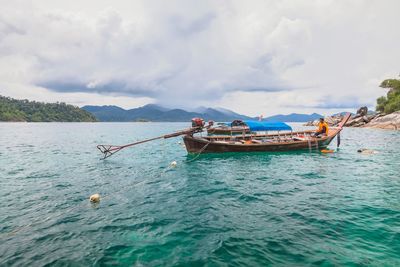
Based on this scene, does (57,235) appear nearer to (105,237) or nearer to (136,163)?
(105,237)

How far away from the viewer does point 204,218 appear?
1157cm

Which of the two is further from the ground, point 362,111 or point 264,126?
point 362,111

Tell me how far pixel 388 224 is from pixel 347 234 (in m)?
2.47

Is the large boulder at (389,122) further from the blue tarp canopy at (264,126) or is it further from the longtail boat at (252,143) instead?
the blue tarp canopy at (264,126)

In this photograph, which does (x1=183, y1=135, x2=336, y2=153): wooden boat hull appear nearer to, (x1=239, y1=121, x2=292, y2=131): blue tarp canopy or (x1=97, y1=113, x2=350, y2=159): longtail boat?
(x1=97, y1=113, x2=350, y2=159): longtail boat

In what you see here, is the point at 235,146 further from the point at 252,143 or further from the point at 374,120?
the point at 374,120

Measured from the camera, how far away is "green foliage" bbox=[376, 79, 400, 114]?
3472 inches

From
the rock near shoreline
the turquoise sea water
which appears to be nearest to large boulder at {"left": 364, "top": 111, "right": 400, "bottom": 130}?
the rock near shoreline

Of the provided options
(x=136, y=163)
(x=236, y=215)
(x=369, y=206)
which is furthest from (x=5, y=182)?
(x=369, y=206)

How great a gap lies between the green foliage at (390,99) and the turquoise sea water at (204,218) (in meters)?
84.7

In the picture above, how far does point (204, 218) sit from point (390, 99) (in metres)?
114

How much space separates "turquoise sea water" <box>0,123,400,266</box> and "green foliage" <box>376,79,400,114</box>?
84.7 meters

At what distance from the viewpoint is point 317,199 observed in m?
13.9

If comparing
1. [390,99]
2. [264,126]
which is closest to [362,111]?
[390,99]
